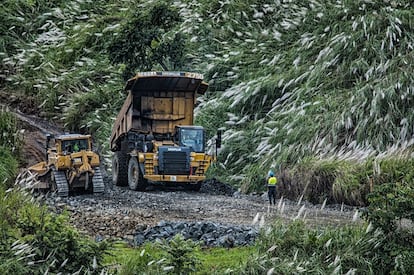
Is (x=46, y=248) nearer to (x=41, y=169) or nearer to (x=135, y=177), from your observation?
(x=41, y=169)

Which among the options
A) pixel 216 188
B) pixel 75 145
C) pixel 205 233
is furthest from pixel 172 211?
pixel 216 188

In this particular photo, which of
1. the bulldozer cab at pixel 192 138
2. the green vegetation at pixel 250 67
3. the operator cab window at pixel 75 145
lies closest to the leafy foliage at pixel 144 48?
the green vegetation at pixel 250 67

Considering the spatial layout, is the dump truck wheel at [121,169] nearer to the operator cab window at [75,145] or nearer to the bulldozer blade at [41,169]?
the bulldozer blade at [41,169]

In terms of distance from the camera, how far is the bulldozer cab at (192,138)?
18047 millimetres

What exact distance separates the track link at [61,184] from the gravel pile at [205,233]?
535 centimetres

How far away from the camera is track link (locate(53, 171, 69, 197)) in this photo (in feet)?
52.2

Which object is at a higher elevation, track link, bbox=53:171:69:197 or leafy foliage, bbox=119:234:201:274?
track link, bbox=53:171:69:197

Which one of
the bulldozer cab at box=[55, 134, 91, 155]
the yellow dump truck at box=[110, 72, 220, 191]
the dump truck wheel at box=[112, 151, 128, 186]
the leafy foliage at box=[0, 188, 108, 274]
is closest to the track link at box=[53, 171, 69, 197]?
the bulldozer cab at box=[55, 134, 91, 155]

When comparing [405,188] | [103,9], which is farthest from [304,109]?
[103,9]

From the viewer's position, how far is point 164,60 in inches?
991

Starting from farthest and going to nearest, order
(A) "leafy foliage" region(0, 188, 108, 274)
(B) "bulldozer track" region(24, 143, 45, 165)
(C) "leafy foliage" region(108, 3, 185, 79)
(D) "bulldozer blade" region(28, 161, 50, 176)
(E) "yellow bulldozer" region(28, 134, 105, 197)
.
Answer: (C) "leafy foliage" region(108, 3, 185, 79), (B) "bulldozer track" region(24, 143, 45, 165), (D) "bulldozer blade" region(28, 161, 50, 176), (E) "yellow bulldozer" region(28, 134, 105, 197), (A) "leafy foliage" region(0, 188, 108, 274)

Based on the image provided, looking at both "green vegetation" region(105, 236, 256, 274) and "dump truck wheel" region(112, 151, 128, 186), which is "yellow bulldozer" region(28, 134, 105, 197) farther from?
"green vegetation" region(105, 236, 256, 274)

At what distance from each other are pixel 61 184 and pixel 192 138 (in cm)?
330

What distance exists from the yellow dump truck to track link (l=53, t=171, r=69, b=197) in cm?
196
